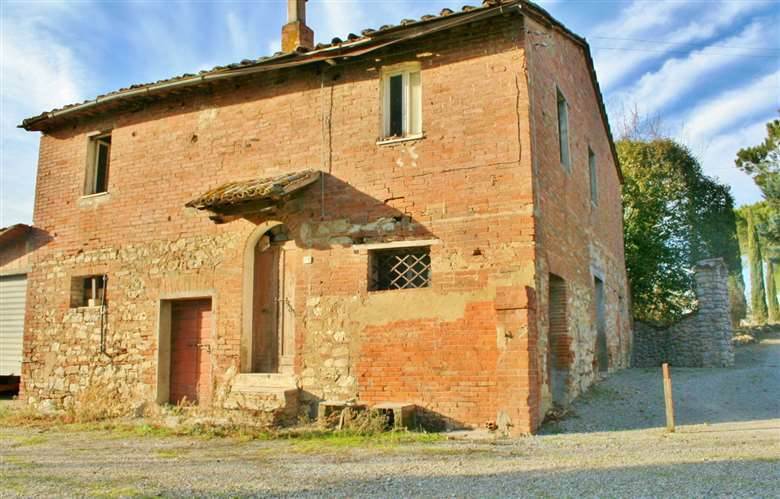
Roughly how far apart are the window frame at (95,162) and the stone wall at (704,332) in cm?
1374

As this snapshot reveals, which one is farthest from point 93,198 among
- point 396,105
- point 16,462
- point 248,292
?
point 396,105

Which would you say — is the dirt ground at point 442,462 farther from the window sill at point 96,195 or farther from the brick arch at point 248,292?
the window sill at point 96,195

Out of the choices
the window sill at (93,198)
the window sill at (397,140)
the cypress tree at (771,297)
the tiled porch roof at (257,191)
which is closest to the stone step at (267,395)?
the tiled porch roof at (257,191)

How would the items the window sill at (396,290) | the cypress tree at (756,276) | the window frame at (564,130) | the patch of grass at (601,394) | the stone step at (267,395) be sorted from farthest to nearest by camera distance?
the cypress tree at (756,276)
the window frame at (564,130)
the patch of grass at (601,394)
the stone step at (267,395)
the window sill at (396,290)

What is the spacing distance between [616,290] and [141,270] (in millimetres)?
10736

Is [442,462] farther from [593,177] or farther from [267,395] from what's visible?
[593,177]

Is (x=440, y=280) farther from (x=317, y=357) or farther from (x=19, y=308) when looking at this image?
(x=19, y=308)

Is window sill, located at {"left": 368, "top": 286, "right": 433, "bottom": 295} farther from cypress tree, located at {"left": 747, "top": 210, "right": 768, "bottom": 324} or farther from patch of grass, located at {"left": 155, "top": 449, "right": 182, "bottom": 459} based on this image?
cypress tree, located at {"left": 747, "top": 210, "right": 768, "bottom": 324}

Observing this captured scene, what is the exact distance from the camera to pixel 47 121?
12.0m

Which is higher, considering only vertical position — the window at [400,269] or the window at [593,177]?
the window at [593,177]

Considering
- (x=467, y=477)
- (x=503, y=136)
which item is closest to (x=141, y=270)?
(x=503, y=136)

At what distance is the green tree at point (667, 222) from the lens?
20.6m

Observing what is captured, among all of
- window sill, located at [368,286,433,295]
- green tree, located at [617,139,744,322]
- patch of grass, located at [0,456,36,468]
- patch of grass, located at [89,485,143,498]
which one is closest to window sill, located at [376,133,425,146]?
window sill, located at [368,286,433,295]

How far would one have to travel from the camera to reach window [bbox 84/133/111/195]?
11781 millimetres
